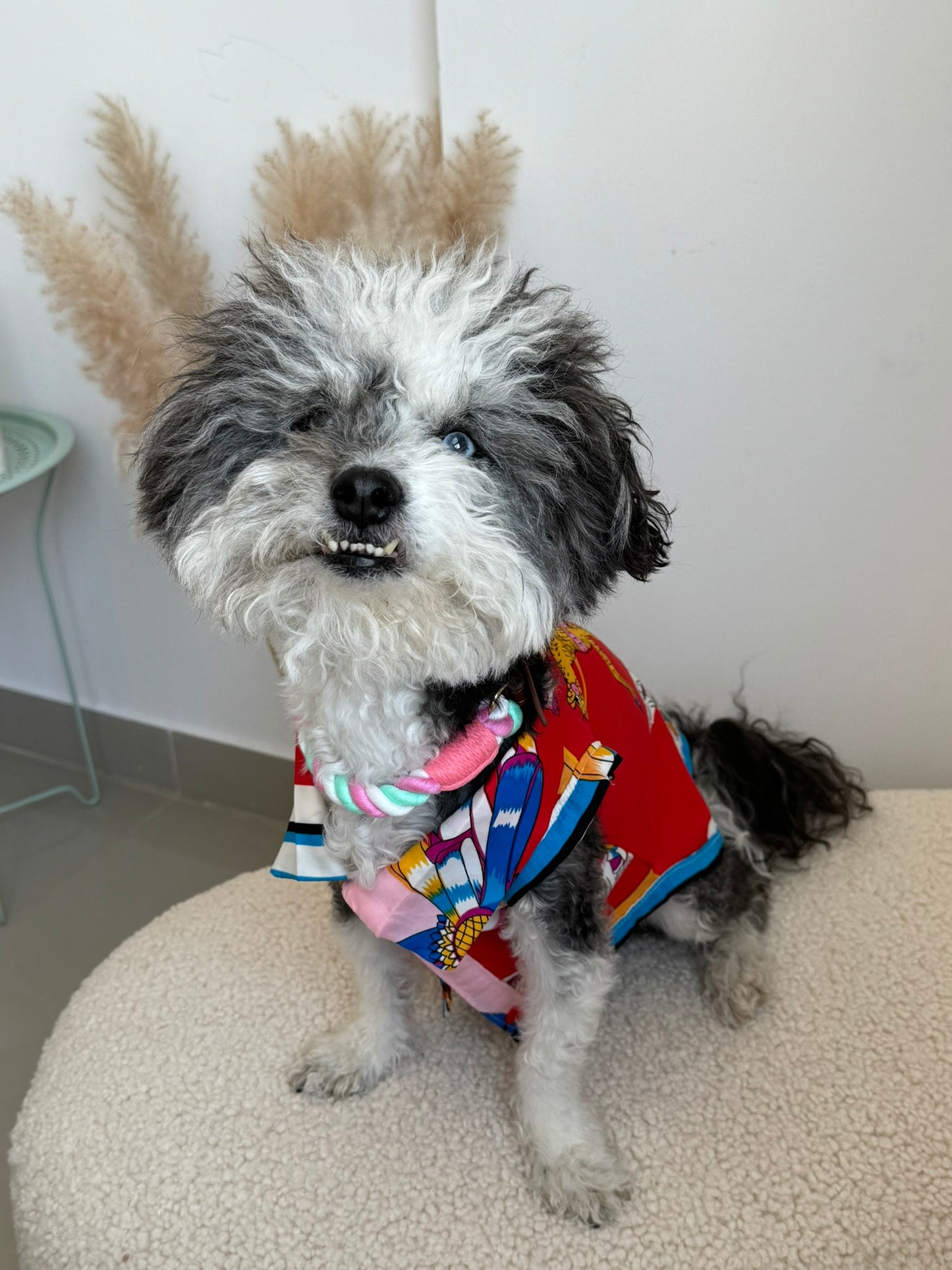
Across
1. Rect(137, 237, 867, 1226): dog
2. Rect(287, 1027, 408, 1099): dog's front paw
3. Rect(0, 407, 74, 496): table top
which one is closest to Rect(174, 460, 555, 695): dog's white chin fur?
Rect(137, 237, 867, 1226): dog

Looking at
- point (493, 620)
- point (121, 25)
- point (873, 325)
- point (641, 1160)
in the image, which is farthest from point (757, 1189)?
point (121, 25)

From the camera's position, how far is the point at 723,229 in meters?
1.17

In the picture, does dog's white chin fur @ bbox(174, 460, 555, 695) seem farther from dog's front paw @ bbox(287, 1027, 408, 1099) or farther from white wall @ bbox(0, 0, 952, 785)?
white wall @ bbox(0, 0, 952, 785)

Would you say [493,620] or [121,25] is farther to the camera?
[121,25]

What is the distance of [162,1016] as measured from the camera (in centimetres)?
116

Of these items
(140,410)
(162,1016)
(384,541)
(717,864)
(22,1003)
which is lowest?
(22,1003)

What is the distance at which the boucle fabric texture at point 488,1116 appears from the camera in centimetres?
89

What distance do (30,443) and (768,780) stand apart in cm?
124

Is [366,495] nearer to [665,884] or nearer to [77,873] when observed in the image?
[665,884]

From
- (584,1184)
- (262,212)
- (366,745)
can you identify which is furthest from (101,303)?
(584,1184)

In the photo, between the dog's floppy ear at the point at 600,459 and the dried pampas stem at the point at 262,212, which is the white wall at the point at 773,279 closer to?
the dried pampas stem at the point at 262,212

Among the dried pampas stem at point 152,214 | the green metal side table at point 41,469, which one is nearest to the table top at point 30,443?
the green metal side table at point 41,469

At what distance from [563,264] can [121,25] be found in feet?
2.28

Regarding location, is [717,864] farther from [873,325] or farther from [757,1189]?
[873,325]
